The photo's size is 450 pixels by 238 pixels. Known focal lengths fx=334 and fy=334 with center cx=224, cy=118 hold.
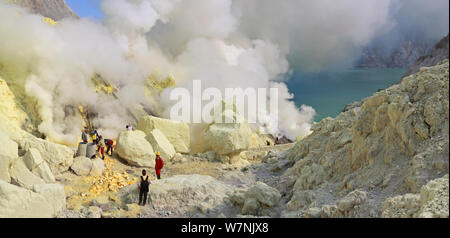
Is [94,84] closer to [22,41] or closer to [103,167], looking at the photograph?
[22,41]

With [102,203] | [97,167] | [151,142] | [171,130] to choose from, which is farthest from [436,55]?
[102,203]

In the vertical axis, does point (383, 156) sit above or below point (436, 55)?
below

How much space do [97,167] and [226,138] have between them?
458 cm

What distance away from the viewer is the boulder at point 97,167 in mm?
9738

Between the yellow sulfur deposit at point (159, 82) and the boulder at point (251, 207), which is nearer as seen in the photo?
the boulder at point (251, 207)

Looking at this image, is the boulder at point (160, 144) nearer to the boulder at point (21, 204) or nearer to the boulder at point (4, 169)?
the boulder at point (4, 169)

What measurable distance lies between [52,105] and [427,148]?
12870 millimetres

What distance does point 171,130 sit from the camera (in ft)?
44.1

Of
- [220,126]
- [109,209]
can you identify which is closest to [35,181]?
[109,209]

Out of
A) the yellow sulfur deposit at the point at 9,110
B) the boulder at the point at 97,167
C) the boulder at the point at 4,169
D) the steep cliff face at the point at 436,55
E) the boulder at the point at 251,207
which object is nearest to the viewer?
the boulder at the point at 251,207

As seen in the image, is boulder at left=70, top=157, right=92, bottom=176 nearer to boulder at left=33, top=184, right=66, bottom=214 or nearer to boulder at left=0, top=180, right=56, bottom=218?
boulder at left=33, top=184, right=66, bottom=214

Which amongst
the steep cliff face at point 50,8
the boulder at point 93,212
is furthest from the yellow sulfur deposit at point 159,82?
the boulder at point 93,212

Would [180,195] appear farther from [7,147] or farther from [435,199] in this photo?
[435,199]

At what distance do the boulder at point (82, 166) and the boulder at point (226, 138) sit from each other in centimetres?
441
